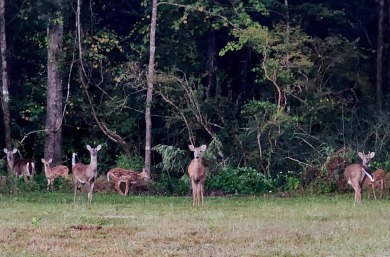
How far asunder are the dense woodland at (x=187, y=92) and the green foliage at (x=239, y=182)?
30mm

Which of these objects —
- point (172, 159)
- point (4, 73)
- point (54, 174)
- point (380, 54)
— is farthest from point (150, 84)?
point (380, 54)

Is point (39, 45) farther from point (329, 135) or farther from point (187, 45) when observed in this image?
point (329, 135)

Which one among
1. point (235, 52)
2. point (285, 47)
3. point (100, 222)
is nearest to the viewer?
point (100, 222)

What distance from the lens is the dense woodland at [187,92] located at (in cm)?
2422

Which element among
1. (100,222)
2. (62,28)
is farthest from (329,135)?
(100,222)

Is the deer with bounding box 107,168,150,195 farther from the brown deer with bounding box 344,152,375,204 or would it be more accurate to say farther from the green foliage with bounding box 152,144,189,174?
the brown deer with bounding box 344,152,375,204

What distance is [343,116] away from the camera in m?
25.9

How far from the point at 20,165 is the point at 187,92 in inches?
192

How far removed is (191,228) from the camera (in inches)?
547

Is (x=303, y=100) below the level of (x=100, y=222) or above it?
above

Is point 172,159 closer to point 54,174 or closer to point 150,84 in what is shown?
point 150,84

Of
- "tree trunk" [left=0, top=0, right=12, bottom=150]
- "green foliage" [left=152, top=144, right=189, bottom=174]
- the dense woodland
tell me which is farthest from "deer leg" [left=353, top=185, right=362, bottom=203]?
"tree trunk" [left=0, top=0, right=12, bottom=150]

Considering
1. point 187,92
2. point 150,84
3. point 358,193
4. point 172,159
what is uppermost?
point 150,84

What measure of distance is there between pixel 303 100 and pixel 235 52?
14.6 feet
